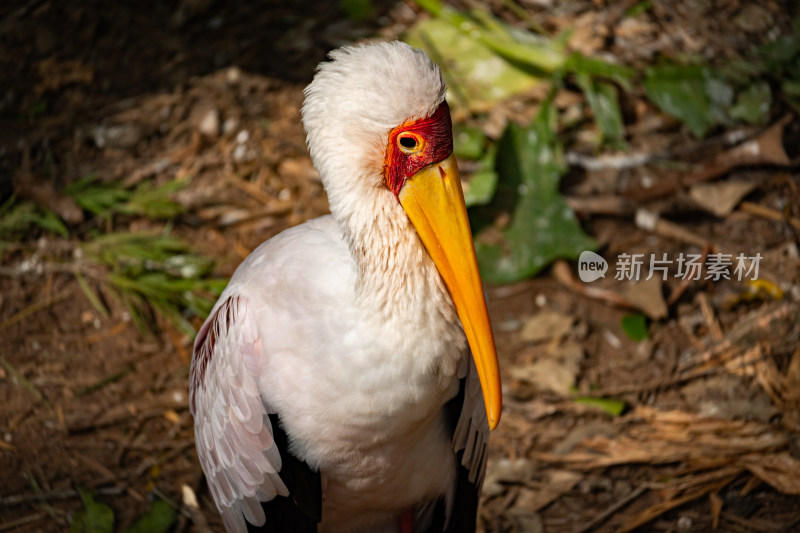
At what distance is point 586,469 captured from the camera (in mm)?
3207

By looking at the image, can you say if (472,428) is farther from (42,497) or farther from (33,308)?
(33,308)

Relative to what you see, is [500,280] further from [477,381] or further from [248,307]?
[248,307]

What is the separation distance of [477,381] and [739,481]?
1420 mm

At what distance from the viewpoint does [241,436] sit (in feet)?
7.45

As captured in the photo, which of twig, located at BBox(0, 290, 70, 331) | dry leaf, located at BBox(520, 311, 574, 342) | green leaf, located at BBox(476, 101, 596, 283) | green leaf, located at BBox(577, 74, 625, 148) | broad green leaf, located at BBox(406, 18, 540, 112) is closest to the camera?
twig, located at BBox(0, 290, 70, 331)

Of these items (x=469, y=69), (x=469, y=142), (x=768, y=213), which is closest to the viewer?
(x=768, y=213)

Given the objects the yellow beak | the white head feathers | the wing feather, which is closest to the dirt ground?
the wing feather

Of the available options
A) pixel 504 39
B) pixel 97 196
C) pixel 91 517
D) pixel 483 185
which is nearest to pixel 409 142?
pixel 91 517

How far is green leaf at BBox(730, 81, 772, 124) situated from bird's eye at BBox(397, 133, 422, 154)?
116 inches

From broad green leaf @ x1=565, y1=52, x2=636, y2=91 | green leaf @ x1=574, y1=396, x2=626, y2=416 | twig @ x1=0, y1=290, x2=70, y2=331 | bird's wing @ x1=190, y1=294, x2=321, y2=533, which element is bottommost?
green leaf @ x1=574, y1=396, x2=626, y2=416

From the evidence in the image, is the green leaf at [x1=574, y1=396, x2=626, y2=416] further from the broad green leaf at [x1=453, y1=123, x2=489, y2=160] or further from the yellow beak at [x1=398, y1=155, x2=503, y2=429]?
the yellow beak at [x1=398, y1=155, x2=503, y2=429]

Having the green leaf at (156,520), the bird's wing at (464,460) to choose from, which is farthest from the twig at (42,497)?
the bird's wing at (464,460)

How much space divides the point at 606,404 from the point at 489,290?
0.79 meters

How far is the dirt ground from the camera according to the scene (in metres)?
3.13
